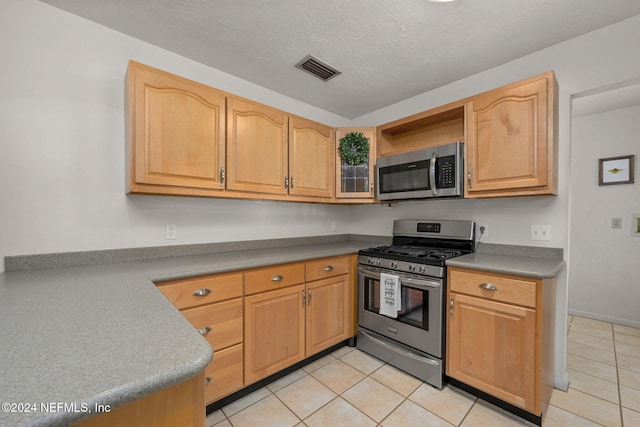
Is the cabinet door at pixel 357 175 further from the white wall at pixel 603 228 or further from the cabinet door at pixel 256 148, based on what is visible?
the white wall at pixel 603 228

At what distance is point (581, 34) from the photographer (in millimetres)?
1819

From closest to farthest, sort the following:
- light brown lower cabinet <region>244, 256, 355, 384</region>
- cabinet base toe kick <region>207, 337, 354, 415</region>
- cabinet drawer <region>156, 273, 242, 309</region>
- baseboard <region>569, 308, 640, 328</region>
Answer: cabinet drawer <region>156, 273, 242, 309</region> < cabinet base toe kick <region>207, 337, 354, 415</region> < light brown lower cabinet <region>244, 256, 355, 384</region> < baseboard <region>569, 308, 640, 328</region>

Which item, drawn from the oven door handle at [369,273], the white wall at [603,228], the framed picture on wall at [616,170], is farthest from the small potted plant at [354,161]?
the framed picture on wall at [616,170]

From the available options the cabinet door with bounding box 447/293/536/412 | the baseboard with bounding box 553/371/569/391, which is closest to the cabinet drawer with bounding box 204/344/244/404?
the cabinet door with bounding box 447/293/536/412

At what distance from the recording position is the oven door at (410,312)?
1.92 m

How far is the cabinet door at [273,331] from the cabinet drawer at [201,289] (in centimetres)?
15

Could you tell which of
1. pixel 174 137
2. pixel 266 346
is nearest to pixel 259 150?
pixel 174 137

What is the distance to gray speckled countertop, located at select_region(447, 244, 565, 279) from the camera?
1577 millimetres

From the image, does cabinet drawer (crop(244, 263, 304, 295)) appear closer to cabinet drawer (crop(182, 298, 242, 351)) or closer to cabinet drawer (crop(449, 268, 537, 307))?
cabinet drawer (crop(182, 298, 242, 351))

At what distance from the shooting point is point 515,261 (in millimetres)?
1847

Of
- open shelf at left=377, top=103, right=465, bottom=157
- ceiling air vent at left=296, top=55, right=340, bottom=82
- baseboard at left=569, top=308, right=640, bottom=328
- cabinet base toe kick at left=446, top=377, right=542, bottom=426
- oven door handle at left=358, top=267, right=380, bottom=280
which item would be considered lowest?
cabinet base toe kick at left=446, top=377, right=542, bottom=426

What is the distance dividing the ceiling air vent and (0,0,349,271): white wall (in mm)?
935

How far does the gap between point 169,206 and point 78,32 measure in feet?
3.91

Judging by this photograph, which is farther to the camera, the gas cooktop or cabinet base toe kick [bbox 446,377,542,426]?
the gas cooktop
